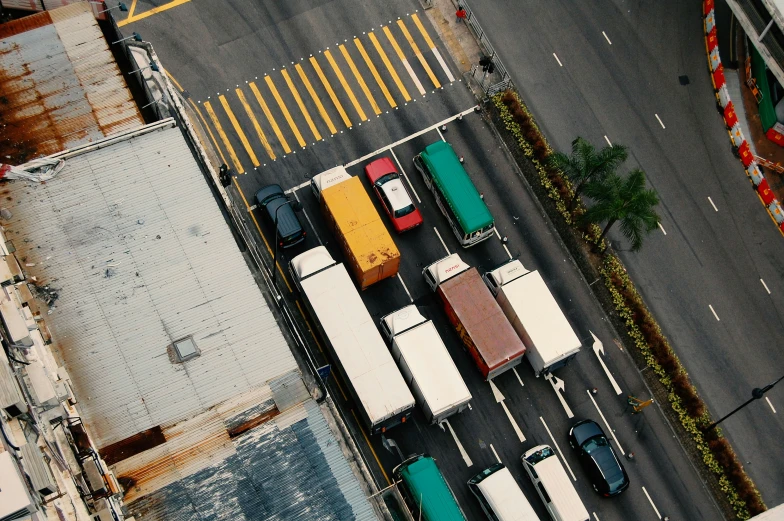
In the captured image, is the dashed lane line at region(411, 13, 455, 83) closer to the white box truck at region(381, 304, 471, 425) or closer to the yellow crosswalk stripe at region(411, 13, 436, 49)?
the yellow crosswalk stripe at region(411, 13, 436, 49)

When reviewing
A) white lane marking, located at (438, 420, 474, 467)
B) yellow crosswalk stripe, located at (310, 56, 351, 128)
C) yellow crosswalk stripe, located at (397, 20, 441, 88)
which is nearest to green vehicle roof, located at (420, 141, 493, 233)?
yellow crosswalk stripe, located at (310, 56, 351, 128)

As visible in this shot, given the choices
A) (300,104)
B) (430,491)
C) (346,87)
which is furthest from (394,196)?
(430,491)

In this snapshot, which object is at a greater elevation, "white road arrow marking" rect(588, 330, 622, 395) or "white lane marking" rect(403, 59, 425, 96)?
"white lane marking" rect(403, 59, 425, 96)

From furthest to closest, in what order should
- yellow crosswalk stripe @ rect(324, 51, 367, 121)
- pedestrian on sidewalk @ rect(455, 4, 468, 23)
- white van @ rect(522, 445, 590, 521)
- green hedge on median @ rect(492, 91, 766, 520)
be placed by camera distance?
pedestrian on sidewalk @ rect(455, 4, 468, 23) → yellow crosswalk stripe @ rect(324, 51, 367, 121) → green hedge on median @ rect(492, 91, 766, 520) → white van @ rect(522, 445, 590, 521)

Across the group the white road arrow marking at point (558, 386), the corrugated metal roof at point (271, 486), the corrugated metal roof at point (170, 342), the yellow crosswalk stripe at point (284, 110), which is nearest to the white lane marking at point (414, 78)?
the yellow crosswalk stripe at point (284, 110)

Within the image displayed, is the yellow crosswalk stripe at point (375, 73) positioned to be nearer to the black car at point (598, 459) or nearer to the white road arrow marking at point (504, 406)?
the white road arrow marking at point (504, 406)

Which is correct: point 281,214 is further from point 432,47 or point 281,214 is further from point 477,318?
point 432,47

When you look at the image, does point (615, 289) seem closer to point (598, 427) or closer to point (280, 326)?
point (598, 427)

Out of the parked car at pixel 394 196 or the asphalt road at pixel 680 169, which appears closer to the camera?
the asphalt road at pixel 680 169
